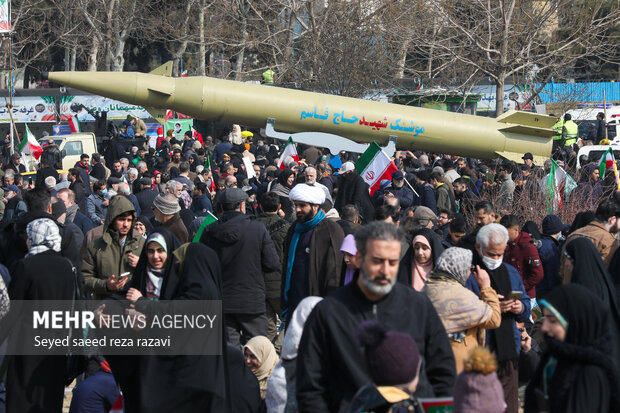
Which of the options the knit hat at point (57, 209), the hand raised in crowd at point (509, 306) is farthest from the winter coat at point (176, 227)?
the hand raised in crowd at point (509, 306)

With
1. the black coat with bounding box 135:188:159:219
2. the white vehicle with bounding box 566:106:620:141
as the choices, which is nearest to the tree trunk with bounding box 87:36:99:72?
the white vehicle with bounding box 566:106:620:141

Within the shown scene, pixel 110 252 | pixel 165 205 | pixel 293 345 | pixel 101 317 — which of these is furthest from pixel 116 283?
pixel 293 345

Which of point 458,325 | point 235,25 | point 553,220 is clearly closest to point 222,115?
point 553,220

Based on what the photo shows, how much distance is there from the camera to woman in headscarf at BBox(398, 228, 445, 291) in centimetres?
663

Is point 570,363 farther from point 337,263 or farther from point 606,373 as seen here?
point 337,263

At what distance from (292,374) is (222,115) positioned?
12624 mm

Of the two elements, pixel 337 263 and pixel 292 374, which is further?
pixel 337 263

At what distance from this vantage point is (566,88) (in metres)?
29.4

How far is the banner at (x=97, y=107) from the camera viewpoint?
3266 cm

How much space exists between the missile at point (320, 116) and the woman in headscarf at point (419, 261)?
32.7ft

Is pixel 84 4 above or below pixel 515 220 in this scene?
above

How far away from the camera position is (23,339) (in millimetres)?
6062

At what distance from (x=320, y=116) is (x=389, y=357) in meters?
14.0

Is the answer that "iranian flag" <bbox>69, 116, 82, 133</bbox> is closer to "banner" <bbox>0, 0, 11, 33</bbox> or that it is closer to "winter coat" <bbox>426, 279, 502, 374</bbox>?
"banner" <bbox>0, 0, 11, 33</bbox>
